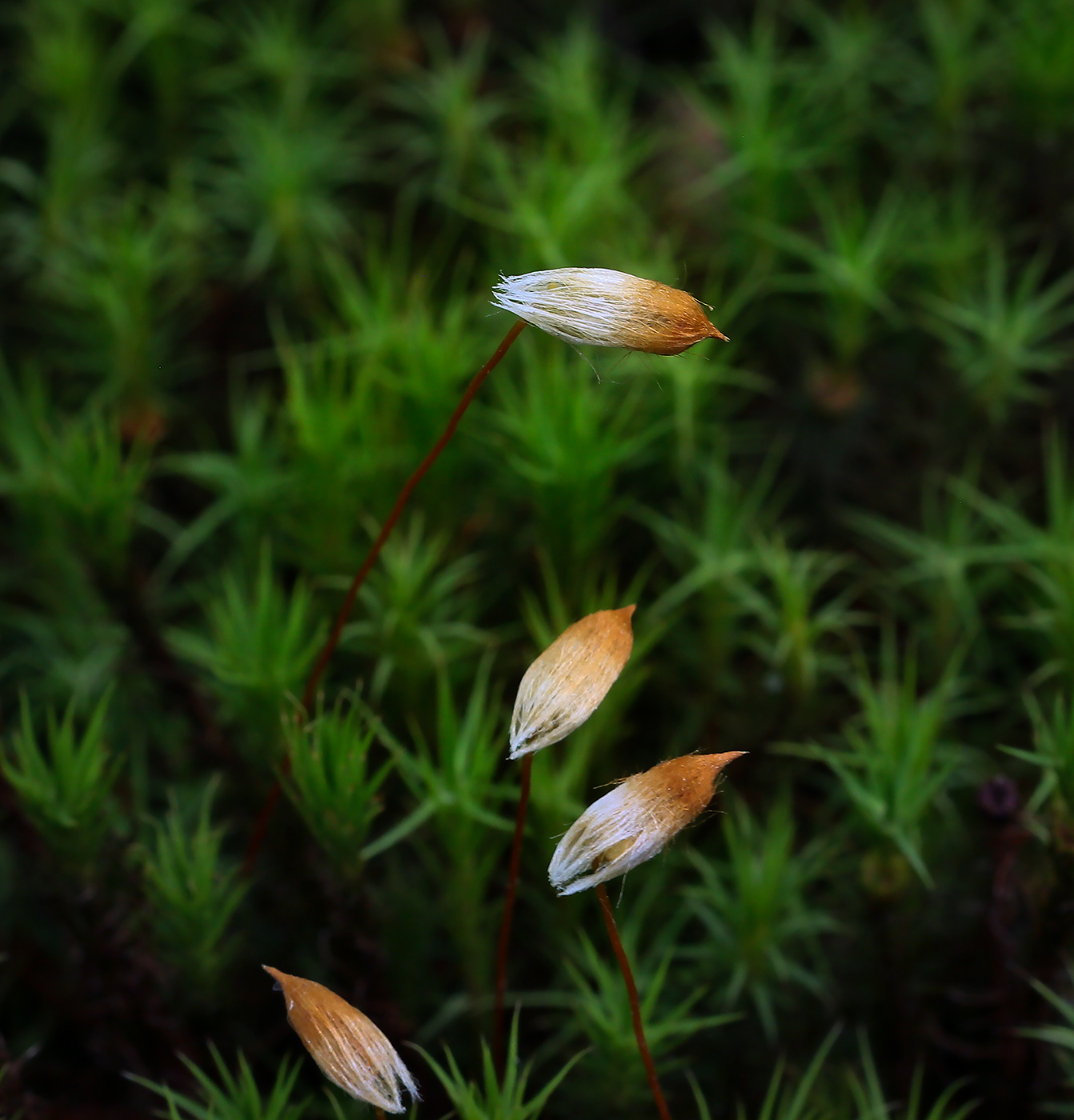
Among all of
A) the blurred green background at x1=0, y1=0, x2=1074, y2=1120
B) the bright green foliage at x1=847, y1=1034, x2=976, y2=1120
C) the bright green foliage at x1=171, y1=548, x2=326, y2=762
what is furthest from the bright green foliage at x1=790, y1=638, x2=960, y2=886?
the bright green foliage at x1=171, y1=548, x2=326, y2=762

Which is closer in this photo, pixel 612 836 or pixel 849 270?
pixel 612 836

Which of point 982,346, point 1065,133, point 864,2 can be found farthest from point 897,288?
point 864,2

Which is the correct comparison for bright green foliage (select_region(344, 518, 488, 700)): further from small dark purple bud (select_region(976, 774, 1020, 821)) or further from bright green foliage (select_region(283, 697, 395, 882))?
small dark purple bud (select_region(976, 774, 1020, 821))

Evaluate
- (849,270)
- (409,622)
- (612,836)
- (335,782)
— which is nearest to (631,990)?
(612,836)

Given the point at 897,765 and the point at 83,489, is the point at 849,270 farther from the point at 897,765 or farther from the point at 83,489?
the point at 83,489

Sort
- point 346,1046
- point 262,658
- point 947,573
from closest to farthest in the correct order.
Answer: point 346,1046, point 262,658, point 947,573

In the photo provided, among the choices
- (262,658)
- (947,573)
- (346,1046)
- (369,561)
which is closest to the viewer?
(346,1046)

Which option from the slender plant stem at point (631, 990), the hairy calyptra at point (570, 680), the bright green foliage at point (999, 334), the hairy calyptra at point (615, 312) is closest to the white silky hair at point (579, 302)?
the hairy calyptra at point (615, 312)
